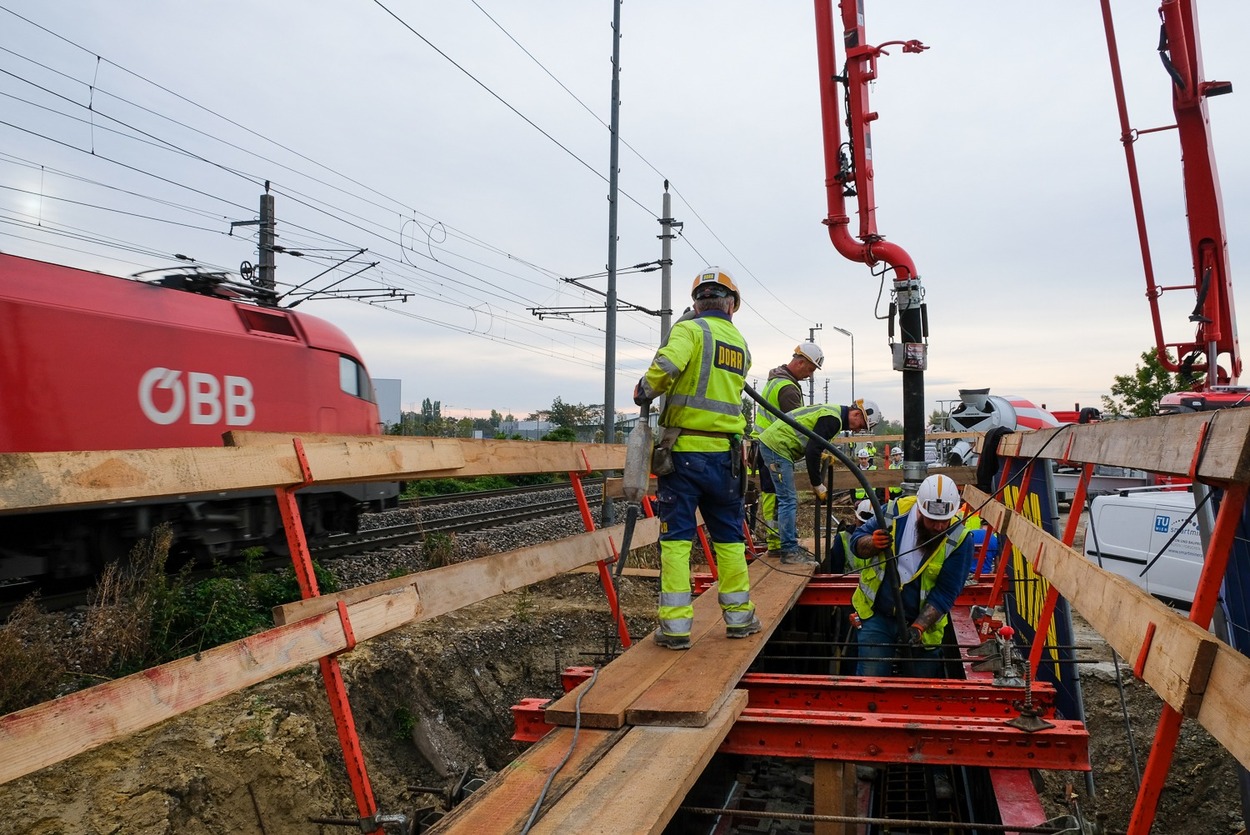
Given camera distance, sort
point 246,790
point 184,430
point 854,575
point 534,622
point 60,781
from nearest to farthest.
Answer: point 60,781, point 246,790, point 854,575, point 534,622, point 184,430

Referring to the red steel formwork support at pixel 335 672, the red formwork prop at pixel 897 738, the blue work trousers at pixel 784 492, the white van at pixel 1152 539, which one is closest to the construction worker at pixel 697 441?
the red formwork prop at pixel 897 738

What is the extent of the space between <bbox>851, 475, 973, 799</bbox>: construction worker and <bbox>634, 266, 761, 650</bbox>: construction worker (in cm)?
143

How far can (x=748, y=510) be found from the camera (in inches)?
463

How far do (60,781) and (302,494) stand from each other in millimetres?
7078

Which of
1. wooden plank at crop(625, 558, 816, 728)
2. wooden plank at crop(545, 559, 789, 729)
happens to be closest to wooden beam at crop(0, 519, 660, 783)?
wooden plank at crop(545, 559, 789, 729)

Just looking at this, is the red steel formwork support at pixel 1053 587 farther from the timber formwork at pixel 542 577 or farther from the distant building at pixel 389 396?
the distant building at pixel 389 396

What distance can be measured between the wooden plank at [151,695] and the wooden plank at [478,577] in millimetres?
88

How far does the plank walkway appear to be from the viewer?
2.54 metres

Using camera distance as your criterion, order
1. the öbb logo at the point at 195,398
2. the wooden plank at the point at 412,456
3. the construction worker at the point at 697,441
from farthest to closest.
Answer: the öbb logo at the point at 195,398
the construction worker at the point at 697,441
the wooden plank at the point at 412,456

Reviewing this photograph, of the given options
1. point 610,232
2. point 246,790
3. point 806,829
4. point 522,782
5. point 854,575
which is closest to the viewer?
point 522,782


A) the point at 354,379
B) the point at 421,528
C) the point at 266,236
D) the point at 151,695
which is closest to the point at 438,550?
the point at 421,528

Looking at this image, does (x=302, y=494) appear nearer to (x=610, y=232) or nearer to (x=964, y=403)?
(x=610, y=232)

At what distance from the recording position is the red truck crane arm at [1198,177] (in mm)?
8242

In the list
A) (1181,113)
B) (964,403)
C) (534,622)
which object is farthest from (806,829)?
(964,403)
